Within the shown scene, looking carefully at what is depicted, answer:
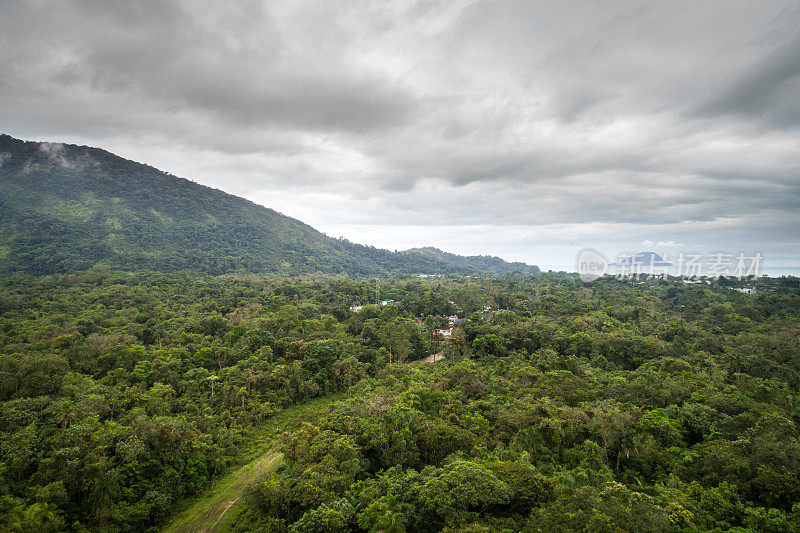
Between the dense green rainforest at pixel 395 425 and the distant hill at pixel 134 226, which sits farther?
the distant hill at pixel 134 226

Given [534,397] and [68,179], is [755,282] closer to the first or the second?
[534,397]

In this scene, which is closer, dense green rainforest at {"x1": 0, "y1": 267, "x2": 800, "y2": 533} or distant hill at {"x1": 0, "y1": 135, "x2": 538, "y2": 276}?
dense green rainforest at {"x1": 0, "y1": 267, "x2": 800, "y2": 533}

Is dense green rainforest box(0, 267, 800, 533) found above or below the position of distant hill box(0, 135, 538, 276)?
below

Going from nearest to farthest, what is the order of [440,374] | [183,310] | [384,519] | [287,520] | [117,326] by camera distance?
1. [384,519]
2. [287,520]
3. [440,374]
4. [117,326]
5. [183,310]

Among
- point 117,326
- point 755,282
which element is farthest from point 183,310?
point 755,282

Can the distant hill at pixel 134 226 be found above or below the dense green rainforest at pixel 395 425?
above
